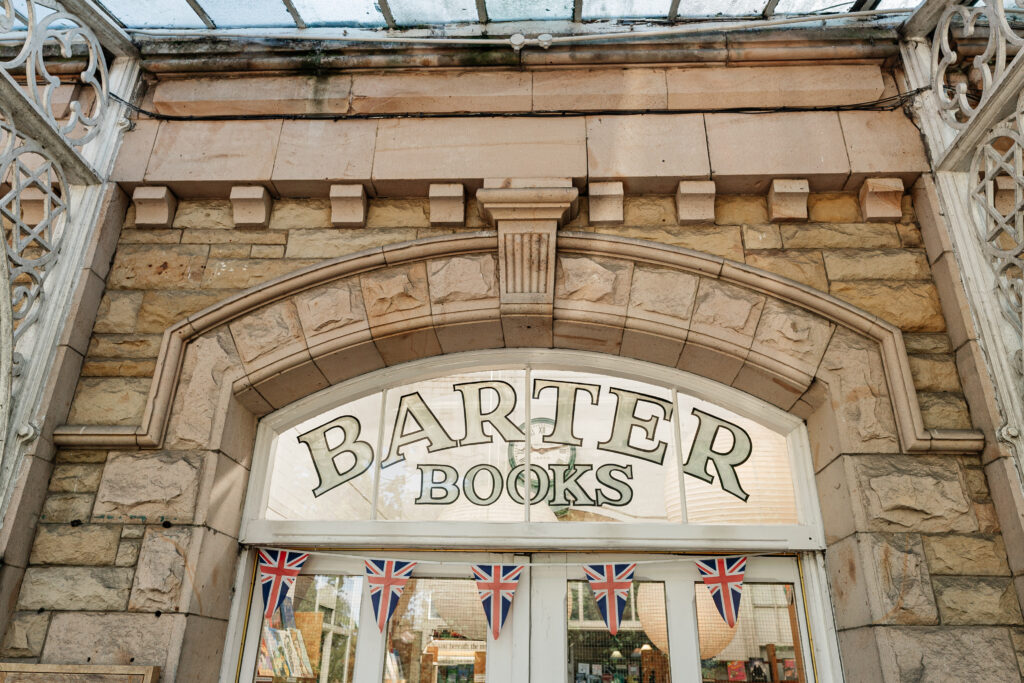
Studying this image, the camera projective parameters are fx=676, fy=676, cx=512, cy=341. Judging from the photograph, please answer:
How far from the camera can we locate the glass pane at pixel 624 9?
12.7 feet

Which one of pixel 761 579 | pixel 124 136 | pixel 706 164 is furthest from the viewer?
pixel 124 136

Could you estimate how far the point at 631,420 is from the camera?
12.2 ft

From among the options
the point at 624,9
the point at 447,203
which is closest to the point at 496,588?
the point at 447,203

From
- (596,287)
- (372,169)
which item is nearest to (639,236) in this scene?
(596,287)

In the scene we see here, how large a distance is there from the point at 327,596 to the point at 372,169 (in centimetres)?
225

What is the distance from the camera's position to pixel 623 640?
326cm

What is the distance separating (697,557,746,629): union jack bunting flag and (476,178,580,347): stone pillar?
1.46 m

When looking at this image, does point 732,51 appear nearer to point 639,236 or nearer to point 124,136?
point 639,236

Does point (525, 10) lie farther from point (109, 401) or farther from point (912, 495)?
point (912, 495)

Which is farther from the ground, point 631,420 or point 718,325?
point 718,325

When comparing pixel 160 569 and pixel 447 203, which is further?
pixel 447 203

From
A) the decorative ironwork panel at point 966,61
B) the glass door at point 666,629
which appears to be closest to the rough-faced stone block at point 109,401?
the glass door at point 666,629

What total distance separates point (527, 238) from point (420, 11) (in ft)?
5.22

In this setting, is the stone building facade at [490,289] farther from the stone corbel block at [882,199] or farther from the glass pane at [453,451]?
the glass pane at [453,451]
